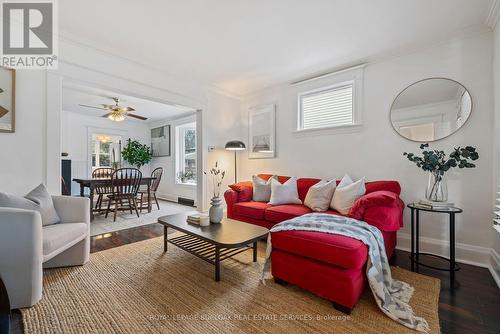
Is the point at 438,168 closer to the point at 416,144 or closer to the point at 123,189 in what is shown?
the point at 416,144

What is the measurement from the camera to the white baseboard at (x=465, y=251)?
217cm

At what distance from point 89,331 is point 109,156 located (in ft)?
20.3

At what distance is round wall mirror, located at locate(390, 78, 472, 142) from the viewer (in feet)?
8.20

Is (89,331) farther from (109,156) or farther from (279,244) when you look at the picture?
(109,156)

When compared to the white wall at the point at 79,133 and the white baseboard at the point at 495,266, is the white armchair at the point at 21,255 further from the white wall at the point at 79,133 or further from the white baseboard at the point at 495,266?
the white wall at the point at 79,133

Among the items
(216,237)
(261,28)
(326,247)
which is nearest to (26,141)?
(216,237)

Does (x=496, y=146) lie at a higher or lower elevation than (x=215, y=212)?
higher

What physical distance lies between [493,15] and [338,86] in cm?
158

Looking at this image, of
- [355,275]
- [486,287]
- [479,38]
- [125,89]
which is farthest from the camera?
[125,89]

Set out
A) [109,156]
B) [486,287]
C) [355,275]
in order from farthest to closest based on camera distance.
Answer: [109,156], [486,287], [355,275]

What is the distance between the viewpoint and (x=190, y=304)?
5.48 feet

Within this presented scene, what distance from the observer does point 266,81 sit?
156 inches

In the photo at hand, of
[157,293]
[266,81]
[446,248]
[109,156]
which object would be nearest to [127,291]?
[157,293]

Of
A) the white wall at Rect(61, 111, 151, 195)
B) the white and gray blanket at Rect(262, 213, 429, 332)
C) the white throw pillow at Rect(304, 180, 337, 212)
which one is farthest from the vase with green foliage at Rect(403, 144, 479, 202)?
the white wall at Rect(61, 111, 151, 195)
